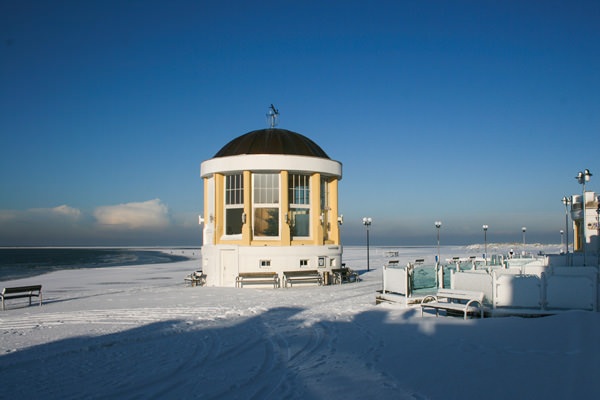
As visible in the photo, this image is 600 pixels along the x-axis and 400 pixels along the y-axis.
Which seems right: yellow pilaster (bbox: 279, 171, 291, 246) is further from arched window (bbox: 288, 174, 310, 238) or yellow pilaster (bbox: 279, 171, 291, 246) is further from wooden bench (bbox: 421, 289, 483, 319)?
wooden bench (bbox: 421, 289, 483, 319)

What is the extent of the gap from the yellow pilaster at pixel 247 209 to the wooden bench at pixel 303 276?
270 centimetres

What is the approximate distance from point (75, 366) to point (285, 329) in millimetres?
4881

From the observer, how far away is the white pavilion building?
2383 centimetres

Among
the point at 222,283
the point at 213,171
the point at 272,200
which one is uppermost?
the point at 213,171

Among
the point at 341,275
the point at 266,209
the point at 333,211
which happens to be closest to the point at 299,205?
the point at 266,209

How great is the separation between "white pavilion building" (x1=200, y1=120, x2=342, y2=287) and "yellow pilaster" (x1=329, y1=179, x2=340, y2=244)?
2.33 ft

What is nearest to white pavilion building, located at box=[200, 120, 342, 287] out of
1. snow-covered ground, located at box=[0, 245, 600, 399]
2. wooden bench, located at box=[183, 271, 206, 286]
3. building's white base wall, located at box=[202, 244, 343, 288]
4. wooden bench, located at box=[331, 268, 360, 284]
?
building's white base wall, located at box=[202, 244, 343, 288]

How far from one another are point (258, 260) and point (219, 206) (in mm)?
4015

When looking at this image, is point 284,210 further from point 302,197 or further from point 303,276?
point 303,276

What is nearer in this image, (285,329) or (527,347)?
(527,347)

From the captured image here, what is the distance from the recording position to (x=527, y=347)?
850 cm

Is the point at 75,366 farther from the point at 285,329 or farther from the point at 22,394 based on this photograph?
the point at 285,329

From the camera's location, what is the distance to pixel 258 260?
23516mm

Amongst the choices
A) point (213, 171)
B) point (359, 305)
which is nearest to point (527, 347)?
point (359, 305)
